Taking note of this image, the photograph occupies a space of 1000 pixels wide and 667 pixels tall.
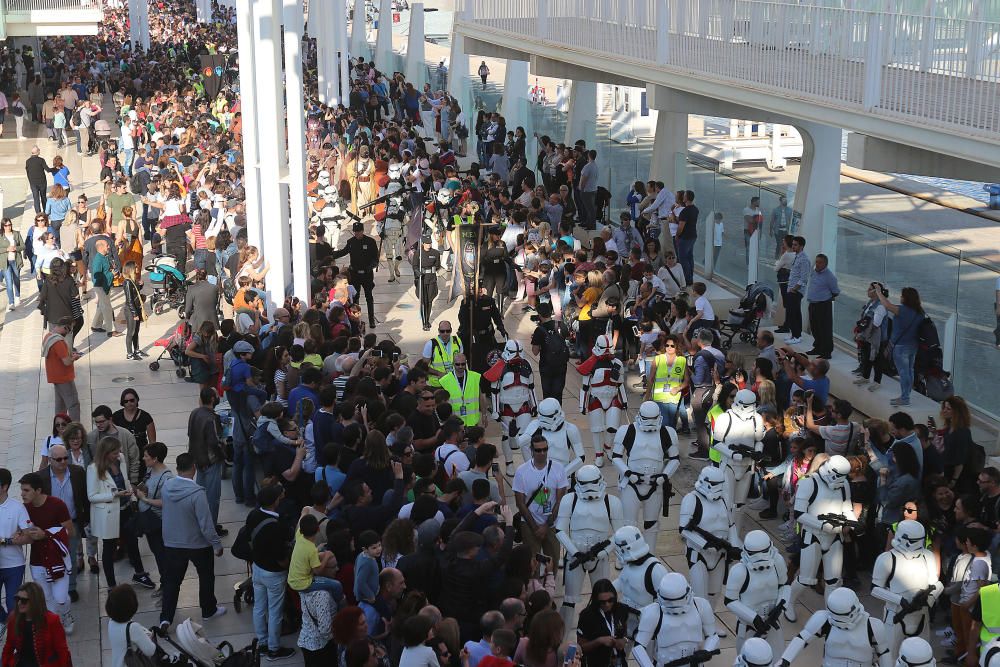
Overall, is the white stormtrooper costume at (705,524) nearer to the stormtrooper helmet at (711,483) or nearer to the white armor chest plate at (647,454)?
the stormtrooper helmet at (711,483)

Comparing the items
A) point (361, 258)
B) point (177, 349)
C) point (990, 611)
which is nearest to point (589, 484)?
point (990, 611)

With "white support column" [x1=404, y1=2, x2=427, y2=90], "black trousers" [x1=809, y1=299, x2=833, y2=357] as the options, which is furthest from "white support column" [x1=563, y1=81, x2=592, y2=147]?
"white support column" [x1=404, y1=2, x2=427, y2=90]

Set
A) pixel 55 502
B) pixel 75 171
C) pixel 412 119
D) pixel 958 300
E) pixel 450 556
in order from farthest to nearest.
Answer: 1. pixel 412 119
2. pixel 75 171
3. pixel 958 300
4. pixel 55 502
5. pixel 450 556

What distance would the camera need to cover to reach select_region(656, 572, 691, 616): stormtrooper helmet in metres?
8.33

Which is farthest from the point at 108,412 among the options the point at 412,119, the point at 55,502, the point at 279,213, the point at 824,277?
the point at 412,119

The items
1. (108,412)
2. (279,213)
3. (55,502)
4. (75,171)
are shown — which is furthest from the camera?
(75,171)

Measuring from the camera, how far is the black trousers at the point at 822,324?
16609mm

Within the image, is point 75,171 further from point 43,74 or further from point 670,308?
point 670,308

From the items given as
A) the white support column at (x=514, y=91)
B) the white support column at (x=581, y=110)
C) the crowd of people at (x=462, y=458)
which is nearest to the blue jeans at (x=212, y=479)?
the crowd of people at (x=462, y=458)

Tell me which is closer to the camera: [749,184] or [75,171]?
[749,184]

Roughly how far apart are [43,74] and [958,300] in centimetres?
3293

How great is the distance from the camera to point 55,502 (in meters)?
10.1

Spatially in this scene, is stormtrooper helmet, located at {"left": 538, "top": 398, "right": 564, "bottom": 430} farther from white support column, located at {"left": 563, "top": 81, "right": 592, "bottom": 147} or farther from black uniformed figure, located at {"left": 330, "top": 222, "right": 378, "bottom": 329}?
white support column, located at {"left": 563, "top": 81, "right": 592, "bottom": 147}

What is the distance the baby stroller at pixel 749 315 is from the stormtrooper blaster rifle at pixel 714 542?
7919 mm
